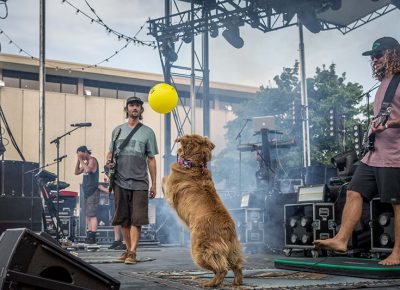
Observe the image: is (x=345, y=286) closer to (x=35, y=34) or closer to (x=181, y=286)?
(x=181, y=286)

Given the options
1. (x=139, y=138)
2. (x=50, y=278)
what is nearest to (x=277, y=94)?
(x=139, y=138)

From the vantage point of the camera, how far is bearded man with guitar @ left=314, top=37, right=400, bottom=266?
4.59m

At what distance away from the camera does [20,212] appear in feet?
26.9

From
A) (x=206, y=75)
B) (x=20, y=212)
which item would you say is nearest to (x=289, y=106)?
(x=206, y=75)

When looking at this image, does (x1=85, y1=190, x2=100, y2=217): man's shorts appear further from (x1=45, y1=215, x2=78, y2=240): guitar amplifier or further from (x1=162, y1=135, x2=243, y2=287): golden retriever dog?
(x1=162, y1=135, x2=243, y2=287): golden retriever dog

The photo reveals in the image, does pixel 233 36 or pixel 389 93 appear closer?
pixel 389 93

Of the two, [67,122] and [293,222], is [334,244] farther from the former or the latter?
[67,122]

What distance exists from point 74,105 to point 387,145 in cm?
2125

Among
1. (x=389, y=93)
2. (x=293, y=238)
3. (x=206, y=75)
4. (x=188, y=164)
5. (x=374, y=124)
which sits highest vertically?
(x=206, y=75)

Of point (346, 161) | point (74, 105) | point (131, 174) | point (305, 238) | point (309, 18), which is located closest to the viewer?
point (131, 174)

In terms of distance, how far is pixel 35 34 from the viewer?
12.0 meters

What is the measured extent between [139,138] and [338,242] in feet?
9.06

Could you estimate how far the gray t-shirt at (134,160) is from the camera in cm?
629

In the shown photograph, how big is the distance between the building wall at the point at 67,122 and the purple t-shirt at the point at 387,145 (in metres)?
16.9
